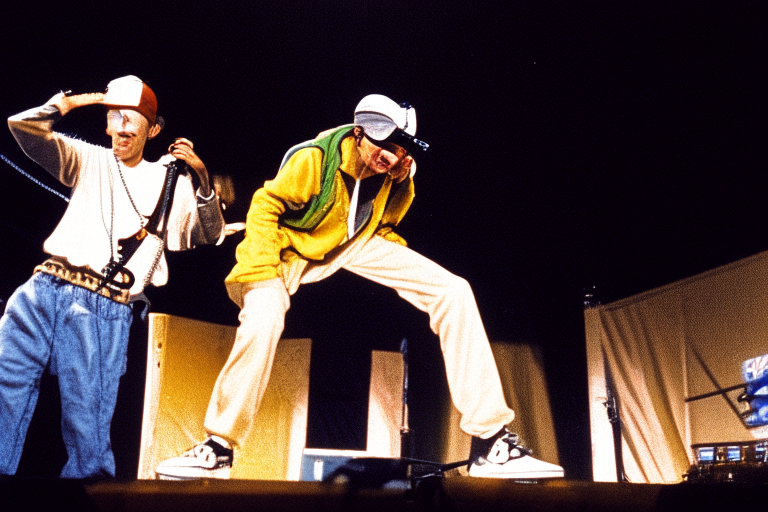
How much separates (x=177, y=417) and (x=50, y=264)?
79cm

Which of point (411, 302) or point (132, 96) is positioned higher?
point (132, 96)

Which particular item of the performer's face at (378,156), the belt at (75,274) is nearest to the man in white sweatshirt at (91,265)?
the belt at (75,274)

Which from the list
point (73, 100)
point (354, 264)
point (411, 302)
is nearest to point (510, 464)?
point (411, 302)

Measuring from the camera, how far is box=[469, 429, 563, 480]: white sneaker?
2768mm

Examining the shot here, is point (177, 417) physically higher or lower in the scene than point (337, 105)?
lower

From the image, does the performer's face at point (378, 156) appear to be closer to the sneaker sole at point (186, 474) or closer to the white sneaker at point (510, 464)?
the white sneaker at point (510, 464)

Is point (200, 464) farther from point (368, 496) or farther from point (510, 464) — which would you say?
point (510, 464)

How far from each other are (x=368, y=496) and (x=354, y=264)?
1.10 metres

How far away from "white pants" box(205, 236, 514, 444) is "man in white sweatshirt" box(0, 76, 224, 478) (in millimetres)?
413

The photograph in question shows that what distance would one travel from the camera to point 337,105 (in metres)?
3.47

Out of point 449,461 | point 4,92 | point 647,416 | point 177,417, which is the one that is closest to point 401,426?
point 449,461

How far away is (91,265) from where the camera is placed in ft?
9.12

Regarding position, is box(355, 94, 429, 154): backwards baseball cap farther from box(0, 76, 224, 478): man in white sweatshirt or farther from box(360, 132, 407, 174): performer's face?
box(0, 76, 224, 478): man in white sweatshirt

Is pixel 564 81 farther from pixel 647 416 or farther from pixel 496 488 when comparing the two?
pixel 496 488
